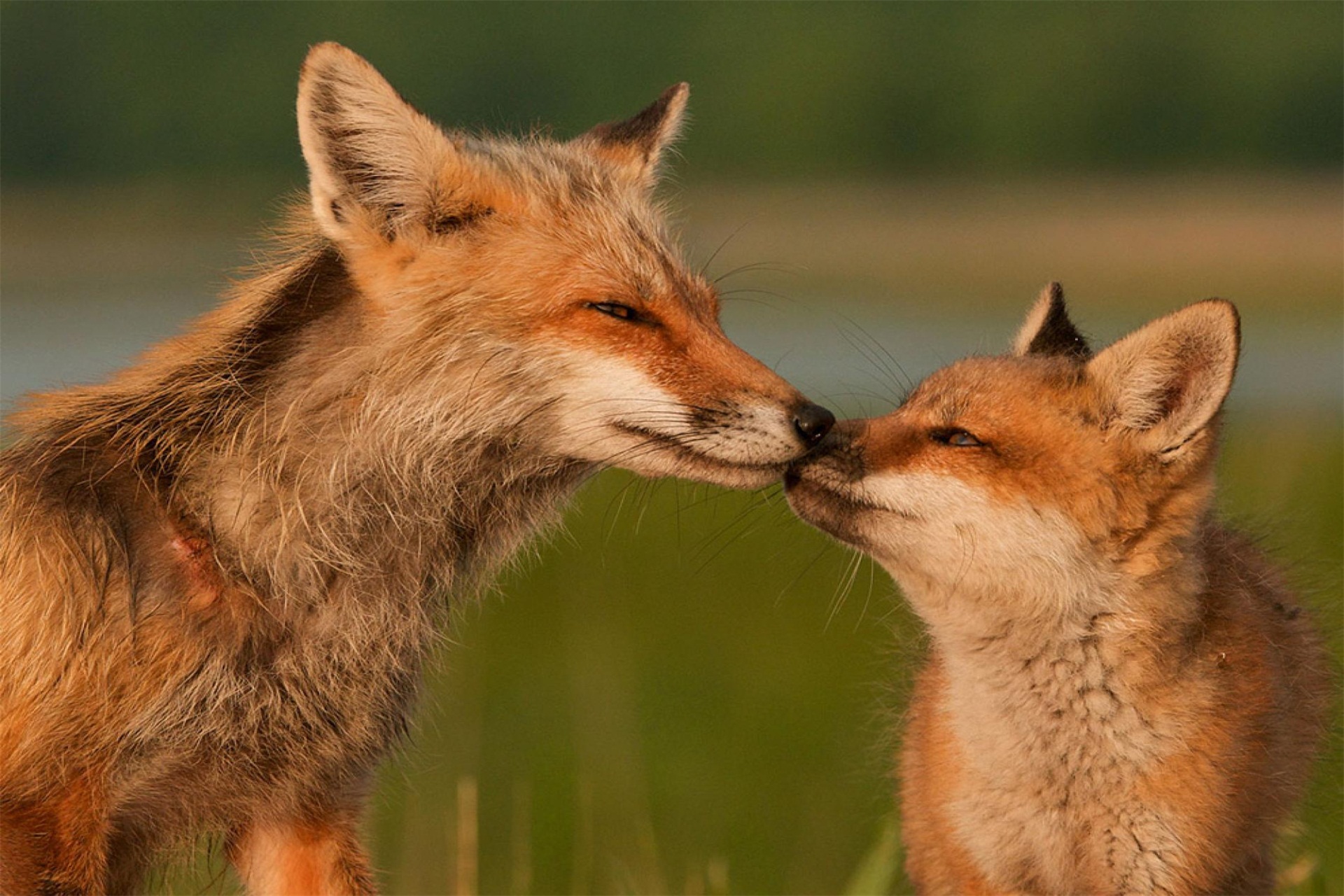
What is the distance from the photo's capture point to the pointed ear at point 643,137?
564 cm

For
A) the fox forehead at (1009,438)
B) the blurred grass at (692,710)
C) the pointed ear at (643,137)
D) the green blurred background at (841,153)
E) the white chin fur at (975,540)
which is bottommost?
the blurred grass at (692,710)

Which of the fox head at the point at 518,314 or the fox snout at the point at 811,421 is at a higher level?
the fox head at the point at 518,314

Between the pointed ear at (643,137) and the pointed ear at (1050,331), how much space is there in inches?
54.8

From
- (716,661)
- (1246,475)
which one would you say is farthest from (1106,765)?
(1246,475)

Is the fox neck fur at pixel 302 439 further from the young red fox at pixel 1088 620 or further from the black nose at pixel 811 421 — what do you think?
the young red fox at pixel 1088 620

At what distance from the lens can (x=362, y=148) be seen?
480cm

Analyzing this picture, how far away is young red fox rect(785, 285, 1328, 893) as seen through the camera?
4.76m

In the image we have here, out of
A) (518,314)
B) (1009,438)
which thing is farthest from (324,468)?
(1009,438)

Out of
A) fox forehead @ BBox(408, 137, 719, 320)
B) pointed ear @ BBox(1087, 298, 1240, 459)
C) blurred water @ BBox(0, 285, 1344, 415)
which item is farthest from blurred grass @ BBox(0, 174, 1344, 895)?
pointed ear @ BBox(1087, 298, 1240, 459)

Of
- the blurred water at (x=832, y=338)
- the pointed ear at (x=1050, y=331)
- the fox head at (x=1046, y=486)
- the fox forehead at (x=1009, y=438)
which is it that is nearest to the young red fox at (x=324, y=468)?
the fox head at (x=1046, y=486)

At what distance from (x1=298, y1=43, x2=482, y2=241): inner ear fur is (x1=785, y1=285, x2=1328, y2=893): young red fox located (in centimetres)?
133

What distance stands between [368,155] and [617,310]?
83cm

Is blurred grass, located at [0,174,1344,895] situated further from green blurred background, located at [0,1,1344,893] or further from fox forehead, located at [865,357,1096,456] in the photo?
green blurred background, located at [0,1,1344,893]

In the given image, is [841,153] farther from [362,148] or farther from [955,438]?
[362,148]
